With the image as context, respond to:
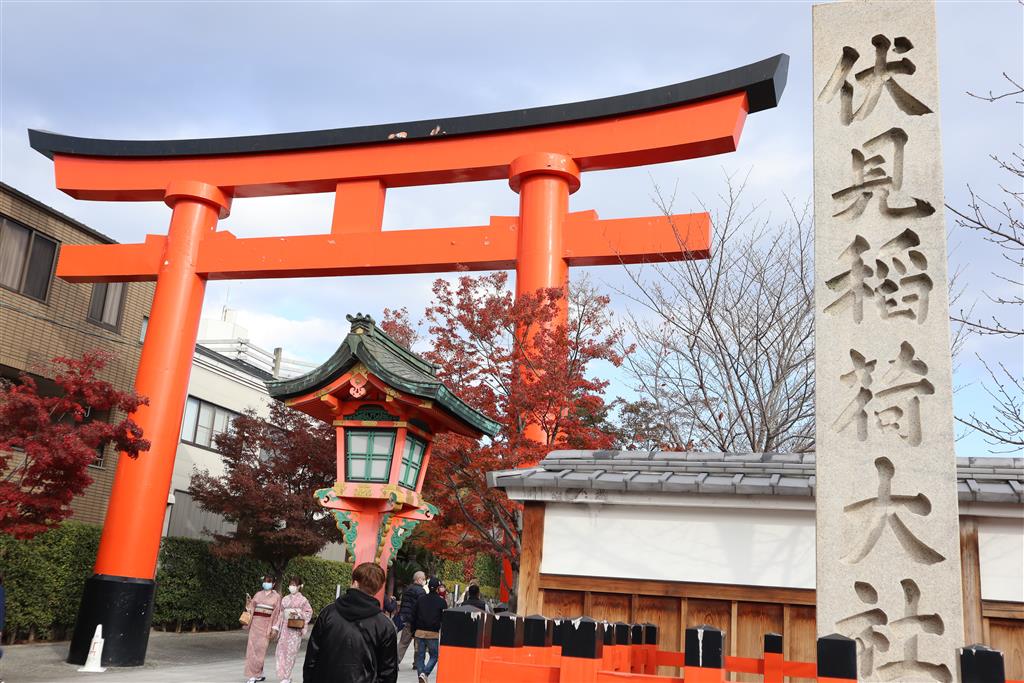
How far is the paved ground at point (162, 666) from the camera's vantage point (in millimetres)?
12852

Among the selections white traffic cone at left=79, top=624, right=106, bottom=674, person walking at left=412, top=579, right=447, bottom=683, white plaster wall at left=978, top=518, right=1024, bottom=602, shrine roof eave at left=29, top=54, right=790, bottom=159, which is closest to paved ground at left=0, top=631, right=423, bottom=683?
white traffic cone at left=79, top=624, right=106, bottom=674

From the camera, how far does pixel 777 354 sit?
1148 cm

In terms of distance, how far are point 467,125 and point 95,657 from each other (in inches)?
427

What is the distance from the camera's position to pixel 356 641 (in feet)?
→ 15.5

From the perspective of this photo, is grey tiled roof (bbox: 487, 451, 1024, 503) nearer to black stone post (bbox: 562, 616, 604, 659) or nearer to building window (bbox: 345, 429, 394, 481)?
building window (bbox: 345, 429, 394, 481)

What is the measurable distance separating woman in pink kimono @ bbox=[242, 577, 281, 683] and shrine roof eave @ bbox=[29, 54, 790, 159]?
8.06 m

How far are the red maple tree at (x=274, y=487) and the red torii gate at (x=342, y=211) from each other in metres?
4.51

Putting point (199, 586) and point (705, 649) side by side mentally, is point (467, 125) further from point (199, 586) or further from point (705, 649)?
point (199, 586)

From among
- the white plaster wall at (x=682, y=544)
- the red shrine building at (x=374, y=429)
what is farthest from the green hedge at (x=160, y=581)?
the white plaster wall at (x=682, y=544)

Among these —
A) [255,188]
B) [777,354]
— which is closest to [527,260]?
[777,354]

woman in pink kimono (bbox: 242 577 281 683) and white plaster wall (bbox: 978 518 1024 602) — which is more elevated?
white plaster wall (bbox: 978 518 1024 602)

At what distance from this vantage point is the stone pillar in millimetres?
5207

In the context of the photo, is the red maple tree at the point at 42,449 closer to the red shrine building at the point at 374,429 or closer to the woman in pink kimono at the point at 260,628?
the woman in pink kimono at the point at 260,628

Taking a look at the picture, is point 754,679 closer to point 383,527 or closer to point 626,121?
point 383,527
